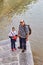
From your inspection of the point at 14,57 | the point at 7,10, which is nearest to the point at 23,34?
the point at 14,57

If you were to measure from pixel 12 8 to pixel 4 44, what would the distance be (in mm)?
8971

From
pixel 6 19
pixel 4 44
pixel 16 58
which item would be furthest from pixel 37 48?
pixel 6 19

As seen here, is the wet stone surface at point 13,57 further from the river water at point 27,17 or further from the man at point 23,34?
the river water at point 27,17

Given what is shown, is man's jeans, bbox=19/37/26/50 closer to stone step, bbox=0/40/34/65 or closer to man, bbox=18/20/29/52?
man, bbox=18/20/29/52

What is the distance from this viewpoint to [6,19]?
1897 cm

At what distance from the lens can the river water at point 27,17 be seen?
1456 cm

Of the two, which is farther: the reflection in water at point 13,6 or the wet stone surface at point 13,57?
the reflection in water at point 13,6

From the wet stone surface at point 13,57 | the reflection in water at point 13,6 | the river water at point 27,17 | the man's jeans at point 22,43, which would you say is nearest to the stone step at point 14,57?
the wet stone surface at point 13,57

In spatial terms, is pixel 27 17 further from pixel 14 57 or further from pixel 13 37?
pixel 14 57

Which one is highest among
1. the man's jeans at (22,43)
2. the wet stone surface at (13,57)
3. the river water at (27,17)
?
the river water at (27,17)

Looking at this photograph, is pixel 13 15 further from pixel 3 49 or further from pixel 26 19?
pixel 3 49

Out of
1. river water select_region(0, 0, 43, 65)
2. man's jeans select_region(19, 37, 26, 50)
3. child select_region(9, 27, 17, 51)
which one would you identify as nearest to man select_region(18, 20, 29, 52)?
man's jeans select_region(19, 37, 26, 50)

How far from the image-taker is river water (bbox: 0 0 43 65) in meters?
14.6

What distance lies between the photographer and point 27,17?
20078mm
